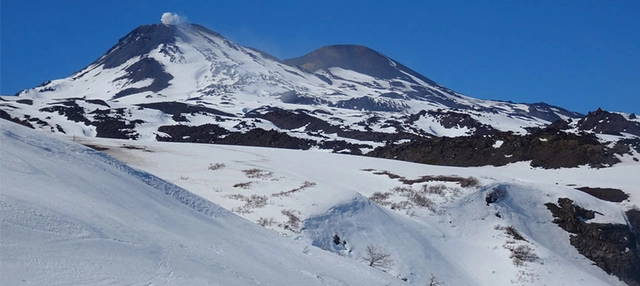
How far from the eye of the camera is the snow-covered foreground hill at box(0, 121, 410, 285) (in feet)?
33.1

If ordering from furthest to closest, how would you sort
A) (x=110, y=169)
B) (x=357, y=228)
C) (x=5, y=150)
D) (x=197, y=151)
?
(x=197, y=151) → (x=357, y=228) → (x=110, y=169) → (x=5, y=150)

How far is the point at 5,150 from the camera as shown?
15.0m

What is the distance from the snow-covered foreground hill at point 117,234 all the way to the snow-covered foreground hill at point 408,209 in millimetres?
7175

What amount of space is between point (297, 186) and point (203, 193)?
178 inches

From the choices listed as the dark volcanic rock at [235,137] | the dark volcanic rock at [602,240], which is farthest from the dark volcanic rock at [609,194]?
the dark volcanic rock at [235,137]

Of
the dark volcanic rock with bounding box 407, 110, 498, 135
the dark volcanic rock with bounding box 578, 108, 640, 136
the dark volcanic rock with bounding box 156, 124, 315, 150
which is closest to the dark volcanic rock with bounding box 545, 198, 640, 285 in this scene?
the dark volcanic rock with bounding box 156, 124, 315, 150

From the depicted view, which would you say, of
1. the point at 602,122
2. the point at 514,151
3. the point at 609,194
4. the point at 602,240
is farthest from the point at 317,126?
the point at 602,240

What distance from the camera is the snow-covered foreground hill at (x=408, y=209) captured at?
26.3 meters

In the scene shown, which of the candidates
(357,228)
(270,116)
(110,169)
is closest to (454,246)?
(357,228)

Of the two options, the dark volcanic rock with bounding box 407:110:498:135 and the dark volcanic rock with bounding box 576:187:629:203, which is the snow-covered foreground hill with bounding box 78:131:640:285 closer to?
the dark volcanic rock with bounding box 576:187:629:203

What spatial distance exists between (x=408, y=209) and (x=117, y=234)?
72.6 feet

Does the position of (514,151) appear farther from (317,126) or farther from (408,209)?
(317,126)

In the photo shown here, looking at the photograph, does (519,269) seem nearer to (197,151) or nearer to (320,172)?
(320,172)

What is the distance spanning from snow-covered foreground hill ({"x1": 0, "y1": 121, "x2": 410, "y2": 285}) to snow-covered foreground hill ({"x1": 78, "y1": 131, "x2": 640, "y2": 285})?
718 centimetres
